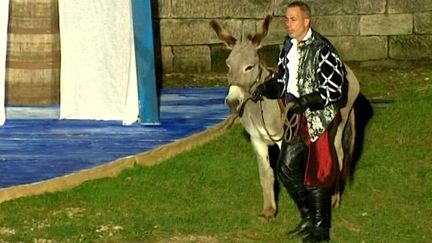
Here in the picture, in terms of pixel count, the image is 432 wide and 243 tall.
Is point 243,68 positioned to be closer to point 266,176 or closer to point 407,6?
point 266,176

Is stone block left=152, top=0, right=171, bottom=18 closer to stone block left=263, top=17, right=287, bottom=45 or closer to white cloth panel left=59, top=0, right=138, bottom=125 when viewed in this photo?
stone block left=263, top=17, right=287, bottom=45

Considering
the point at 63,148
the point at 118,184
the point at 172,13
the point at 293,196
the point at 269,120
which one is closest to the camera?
the point at 293,196

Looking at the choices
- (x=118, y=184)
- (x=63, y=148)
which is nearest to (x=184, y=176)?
(x=118, y=184)

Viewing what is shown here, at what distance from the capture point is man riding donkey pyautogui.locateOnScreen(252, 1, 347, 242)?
8680mm

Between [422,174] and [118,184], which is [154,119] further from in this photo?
[422,174]

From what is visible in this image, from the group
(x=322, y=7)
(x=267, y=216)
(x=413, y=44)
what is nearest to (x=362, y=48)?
(x=413, y=44)

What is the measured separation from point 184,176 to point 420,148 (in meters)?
2.36

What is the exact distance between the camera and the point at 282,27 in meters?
15.6

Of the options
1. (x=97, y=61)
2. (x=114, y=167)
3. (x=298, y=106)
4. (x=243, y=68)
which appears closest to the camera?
(x=298, y=106)

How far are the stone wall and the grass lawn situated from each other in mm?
3513

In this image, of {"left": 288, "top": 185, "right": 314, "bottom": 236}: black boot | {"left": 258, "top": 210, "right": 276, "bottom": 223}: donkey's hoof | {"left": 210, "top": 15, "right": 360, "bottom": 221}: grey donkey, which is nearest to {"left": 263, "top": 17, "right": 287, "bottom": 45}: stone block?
{"left": 210, "top": 15, "right": 360, "bottom": 221}: grey donkey

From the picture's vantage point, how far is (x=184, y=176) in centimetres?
1072

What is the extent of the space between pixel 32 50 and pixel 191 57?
10.3 feet

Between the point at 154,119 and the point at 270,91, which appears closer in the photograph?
the point at 270,91
